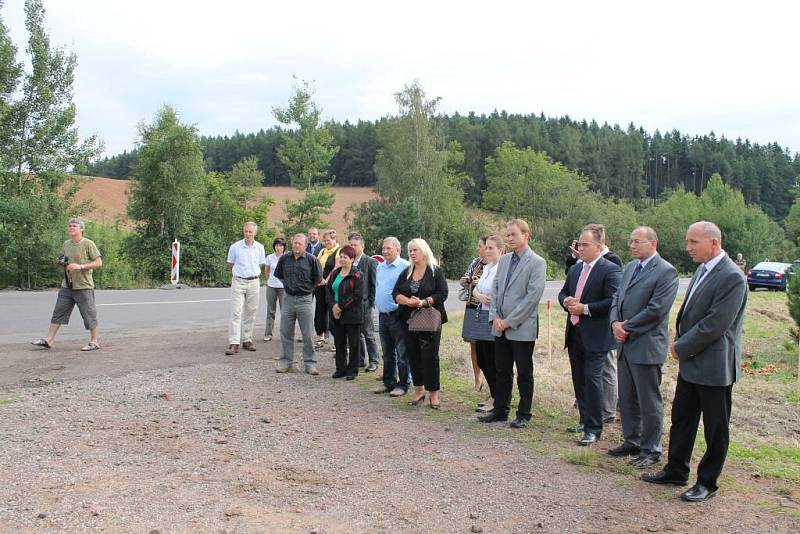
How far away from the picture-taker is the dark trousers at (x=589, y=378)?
6.40 meters

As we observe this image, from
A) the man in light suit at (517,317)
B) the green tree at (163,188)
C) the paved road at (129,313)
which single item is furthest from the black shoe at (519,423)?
the green tree at (163,188)

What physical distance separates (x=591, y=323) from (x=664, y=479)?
1656 millimetres

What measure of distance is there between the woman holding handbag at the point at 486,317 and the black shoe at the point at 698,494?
298 centimetres

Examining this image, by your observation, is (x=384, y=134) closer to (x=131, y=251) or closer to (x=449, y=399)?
(x=131, y=251)

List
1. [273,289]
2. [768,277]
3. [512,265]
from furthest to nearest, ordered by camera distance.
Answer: [768,277] < [273,289] < [512,265]

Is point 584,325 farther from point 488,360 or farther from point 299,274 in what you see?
point 299,274

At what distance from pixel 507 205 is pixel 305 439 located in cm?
6523

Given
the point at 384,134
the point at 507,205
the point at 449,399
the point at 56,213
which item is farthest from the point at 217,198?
the point at 507,205

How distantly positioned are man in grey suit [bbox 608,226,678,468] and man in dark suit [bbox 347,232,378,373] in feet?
13.5

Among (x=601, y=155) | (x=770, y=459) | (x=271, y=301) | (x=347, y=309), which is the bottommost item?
(x=770, y=459)

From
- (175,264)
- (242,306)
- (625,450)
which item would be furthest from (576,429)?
(175,264)

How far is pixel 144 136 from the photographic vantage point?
25.6 m

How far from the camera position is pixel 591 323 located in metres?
6.46

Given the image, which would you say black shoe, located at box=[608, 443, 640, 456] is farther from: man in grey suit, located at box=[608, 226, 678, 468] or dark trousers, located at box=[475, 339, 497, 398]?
dark trousers, located at box=[475, 339, 497, 398]
